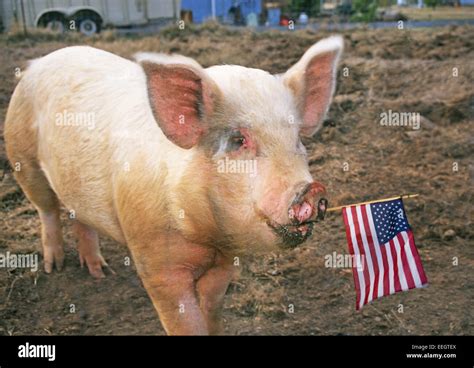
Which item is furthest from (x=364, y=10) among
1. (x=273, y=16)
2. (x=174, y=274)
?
(x=174, y=274)

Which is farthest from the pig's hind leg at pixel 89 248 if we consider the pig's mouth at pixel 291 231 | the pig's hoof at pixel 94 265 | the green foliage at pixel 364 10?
the green foliage at pixel 364 10

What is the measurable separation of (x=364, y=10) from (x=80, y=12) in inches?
55.3

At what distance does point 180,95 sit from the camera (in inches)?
78.6

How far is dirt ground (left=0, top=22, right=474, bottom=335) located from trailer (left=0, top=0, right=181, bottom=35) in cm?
19

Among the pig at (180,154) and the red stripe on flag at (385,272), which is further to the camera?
the red stripe on flag at (385,272)

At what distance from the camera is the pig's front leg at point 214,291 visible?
7.71 ft

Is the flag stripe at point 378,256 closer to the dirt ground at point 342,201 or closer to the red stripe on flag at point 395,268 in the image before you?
the red stripe on flag at point 395,268

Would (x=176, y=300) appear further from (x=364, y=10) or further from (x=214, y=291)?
(x=364, y=10)

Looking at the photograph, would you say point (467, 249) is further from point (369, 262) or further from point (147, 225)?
point (147, 225)

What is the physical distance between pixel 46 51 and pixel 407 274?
2082 millimetres

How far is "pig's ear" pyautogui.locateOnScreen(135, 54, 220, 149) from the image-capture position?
76.7 inches

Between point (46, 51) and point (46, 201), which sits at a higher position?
point (46, 51)
